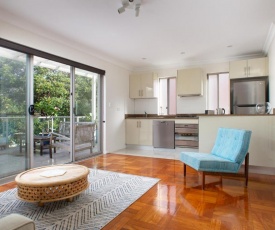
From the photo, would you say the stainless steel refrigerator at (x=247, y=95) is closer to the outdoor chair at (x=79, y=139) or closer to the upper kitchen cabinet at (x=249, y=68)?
the upper kitchen cabinet at (x=249, y=68)

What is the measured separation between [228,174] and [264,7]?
231 cm

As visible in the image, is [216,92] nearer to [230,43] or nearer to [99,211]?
[230,43]

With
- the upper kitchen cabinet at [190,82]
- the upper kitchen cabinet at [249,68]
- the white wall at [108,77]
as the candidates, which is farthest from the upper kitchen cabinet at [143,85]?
the upper kitchen cabinet at [249,68]

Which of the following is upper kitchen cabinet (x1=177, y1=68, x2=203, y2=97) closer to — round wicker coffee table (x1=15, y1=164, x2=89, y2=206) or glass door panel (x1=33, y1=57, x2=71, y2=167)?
glass door panel (x1=33, y1=57, x2=71, y2=167)

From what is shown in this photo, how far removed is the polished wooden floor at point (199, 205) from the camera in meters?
1.70

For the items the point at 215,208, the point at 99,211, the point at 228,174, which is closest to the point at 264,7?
the point at 228,174

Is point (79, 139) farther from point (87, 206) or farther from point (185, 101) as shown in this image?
point (185, 101)

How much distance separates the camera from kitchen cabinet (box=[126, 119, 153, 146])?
17.6 ft

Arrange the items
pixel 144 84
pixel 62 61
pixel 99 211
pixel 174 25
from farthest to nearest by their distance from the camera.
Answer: pixel 144 84 < pixel 62 61 < pixel 174 25 < pixel 99 211

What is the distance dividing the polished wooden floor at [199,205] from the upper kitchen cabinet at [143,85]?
115 inches

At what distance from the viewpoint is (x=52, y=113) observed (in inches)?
154

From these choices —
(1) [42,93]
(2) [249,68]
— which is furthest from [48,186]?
(2) [249,68]

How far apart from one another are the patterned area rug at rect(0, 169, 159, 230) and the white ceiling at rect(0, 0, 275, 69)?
8.01 ft

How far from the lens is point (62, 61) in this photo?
3596 millimetres
